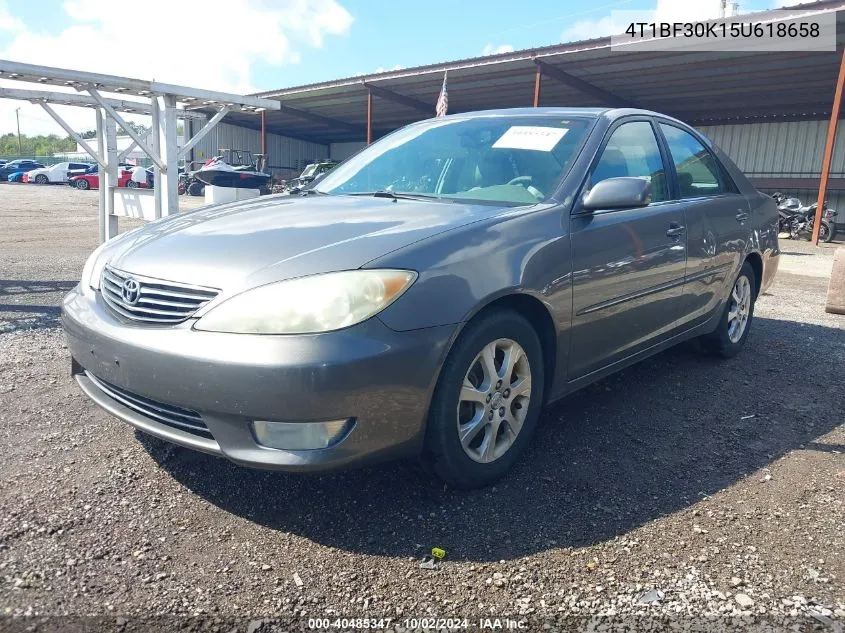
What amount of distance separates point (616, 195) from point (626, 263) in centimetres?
41

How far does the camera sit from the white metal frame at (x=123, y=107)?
6.90m

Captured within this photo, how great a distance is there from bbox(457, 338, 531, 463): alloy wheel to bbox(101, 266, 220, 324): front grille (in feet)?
3.27

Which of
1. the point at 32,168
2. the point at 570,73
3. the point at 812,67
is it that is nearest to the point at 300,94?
the point at 570,73

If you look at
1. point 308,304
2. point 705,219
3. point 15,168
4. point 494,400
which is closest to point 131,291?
point 308,304

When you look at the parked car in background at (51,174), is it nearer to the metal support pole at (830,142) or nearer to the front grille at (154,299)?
the metal support pole at (830,142)

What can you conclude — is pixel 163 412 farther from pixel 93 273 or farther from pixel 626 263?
pixel 626 263

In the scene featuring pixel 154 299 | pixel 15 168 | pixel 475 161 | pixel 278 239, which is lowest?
pixel 154 299

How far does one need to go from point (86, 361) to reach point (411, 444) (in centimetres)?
133

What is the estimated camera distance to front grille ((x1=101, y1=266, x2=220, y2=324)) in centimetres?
227

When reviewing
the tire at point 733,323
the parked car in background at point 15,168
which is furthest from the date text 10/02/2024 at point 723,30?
the parked car in background at point 15,168

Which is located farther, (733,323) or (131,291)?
(733,323)

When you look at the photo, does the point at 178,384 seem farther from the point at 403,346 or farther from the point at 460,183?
the point at 460,183

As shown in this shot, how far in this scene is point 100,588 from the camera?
78.0 inches

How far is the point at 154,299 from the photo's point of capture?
237 centimetres
